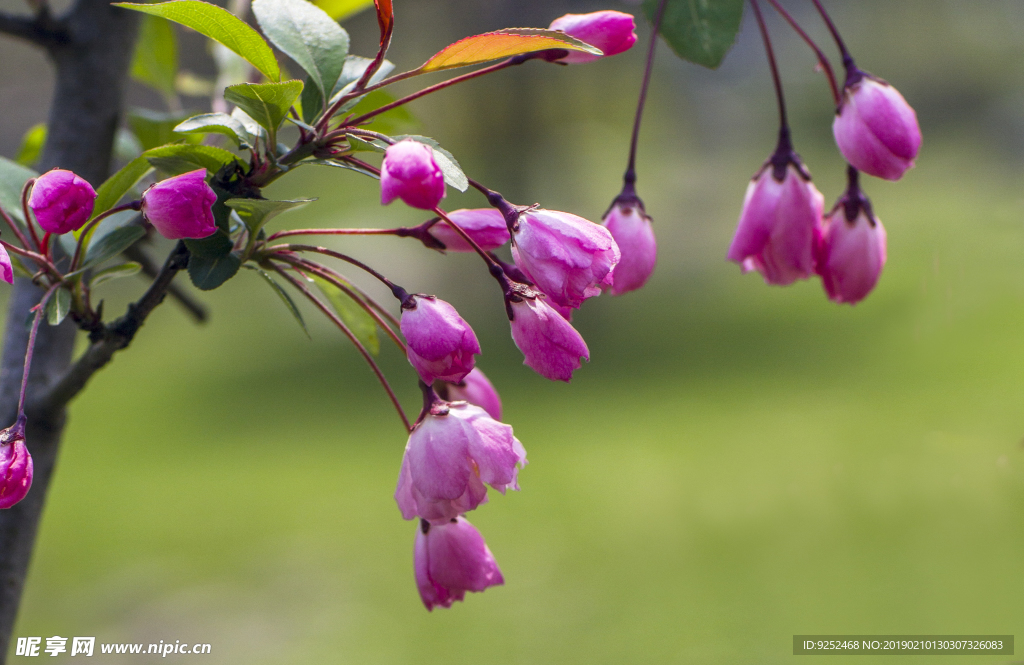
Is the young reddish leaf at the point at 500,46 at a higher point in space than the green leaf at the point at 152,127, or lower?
lower

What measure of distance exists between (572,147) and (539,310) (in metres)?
5.28

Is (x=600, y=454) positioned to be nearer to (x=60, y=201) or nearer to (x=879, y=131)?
(x=879, y=131)

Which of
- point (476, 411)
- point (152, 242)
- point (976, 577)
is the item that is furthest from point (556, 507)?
point (476, 411)

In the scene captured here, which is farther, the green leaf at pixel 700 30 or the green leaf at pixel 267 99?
the green leaf at pixel 700 30

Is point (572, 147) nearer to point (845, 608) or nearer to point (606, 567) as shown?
point (606, 567)

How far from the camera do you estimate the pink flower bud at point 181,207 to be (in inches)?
14.5

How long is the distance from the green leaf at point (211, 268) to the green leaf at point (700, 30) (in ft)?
0.99

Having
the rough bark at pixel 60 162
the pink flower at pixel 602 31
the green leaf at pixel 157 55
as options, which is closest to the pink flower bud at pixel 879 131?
the pink flower at pixel 602 31

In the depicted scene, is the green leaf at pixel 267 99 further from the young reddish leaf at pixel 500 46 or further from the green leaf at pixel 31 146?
the green leaf at pixel 31 146

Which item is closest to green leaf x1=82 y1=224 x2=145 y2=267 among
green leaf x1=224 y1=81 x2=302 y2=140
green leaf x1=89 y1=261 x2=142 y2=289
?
green leaf x1=89 y1=261 x2=142 y2=289

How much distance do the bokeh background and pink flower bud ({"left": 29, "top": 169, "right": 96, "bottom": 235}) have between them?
6.24ft

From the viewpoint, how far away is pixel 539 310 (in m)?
0.38

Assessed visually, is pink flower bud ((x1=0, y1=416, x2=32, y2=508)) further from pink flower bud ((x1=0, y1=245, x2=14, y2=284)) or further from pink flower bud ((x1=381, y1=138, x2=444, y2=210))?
pink flower bud ((x1=381, y1=138, x2=444, y2=210))

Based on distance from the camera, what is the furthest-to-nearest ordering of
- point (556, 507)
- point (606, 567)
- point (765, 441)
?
point (765, 441) < point (556, 507) < point (606, 567)
